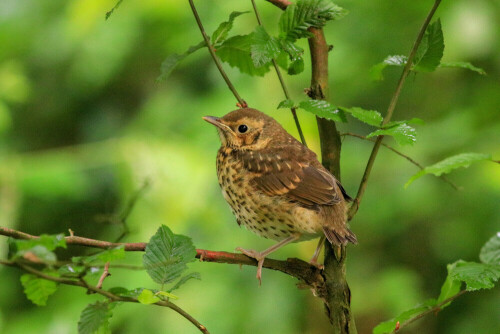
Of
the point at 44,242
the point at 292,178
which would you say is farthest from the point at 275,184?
the point at 44,242

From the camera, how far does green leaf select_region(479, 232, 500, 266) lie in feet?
4.84

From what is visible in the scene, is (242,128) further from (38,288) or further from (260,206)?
(38,288)

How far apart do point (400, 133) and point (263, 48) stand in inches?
13.1

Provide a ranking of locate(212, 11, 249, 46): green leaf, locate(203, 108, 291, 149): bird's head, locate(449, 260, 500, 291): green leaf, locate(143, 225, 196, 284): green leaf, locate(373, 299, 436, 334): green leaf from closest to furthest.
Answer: locate(143, 225, 196, 284): green leaf < locate(449, 260, 500, 291): green leaf < locate(373, 299, 436, 334): green leaf < locate(212, 11, 249, 46): green leaf < locate(203, 108, 291, 149): bird's head

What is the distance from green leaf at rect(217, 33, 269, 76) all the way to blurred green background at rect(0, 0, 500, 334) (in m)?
1.18

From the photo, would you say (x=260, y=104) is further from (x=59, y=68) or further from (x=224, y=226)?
(x=59, y=68)

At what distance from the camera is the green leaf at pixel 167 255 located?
1226 mm

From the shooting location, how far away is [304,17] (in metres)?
1.48

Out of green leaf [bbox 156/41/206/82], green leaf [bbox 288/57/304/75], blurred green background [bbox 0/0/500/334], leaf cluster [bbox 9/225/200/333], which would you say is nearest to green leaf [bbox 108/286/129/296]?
leaf cluster [bbox 9/225/200/333]

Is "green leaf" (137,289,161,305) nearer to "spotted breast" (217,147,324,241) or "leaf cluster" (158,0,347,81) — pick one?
"leaf cluster" (158,0,347,81)

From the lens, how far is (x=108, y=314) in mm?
1138

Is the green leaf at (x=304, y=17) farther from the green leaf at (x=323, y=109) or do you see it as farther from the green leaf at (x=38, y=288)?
the green leaf at (x=38, y=288)

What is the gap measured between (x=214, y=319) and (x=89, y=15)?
5.01 ft

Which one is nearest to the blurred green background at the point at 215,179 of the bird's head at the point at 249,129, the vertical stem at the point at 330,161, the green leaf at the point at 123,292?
the bird's head at the point at 249,129
